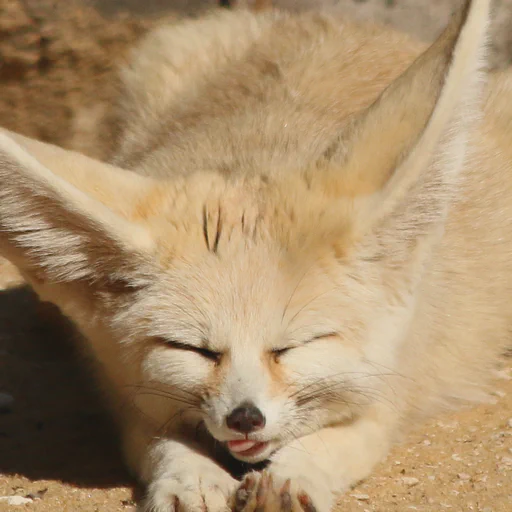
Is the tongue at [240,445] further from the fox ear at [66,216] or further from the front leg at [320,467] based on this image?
the fox ear at [66,216]

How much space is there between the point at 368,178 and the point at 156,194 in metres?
0.68

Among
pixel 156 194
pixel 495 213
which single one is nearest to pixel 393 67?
pixel 495 213

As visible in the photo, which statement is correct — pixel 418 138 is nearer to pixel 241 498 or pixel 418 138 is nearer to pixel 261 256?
pixel 261 256

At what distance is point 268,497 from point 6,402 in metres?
1.74

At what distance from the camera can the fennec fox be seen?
2867mm

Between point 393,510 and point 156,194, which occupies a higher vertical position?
point 156,194

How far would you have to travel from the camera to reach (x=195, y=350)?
9.52 feet

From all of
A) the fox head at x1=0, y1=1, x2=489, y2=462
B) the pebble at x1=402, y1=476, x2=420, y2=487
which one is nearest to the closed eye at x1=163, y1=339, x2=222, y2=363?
the fox head at x1=0, y1=1, x2=489, y2=462

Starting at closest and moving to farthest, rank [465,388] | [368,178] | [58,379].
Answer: [368,178] < [465,388] < [58,379]

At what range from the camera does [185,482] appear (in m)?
3.02

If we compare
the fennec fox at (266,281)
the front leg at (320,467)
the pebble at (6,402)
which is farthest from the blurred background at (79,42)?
the front leg at (320,467)

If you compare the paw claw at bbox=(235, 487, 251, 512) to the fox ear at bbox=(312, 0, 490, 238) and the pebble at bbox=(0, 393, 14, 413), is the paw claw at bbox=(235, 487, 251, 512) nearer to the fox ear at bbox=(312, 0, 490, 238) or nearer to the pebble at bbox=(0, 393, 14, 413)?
the fox ear at bbox=(312, 0, 490, 238)

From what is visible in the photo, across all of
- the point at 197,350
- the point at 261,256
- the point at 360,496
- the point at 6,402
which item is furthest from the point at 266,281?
the point at 6,402

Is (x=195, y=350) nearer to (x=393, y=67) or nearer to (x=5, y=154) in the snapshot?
(x=5, y=154)
